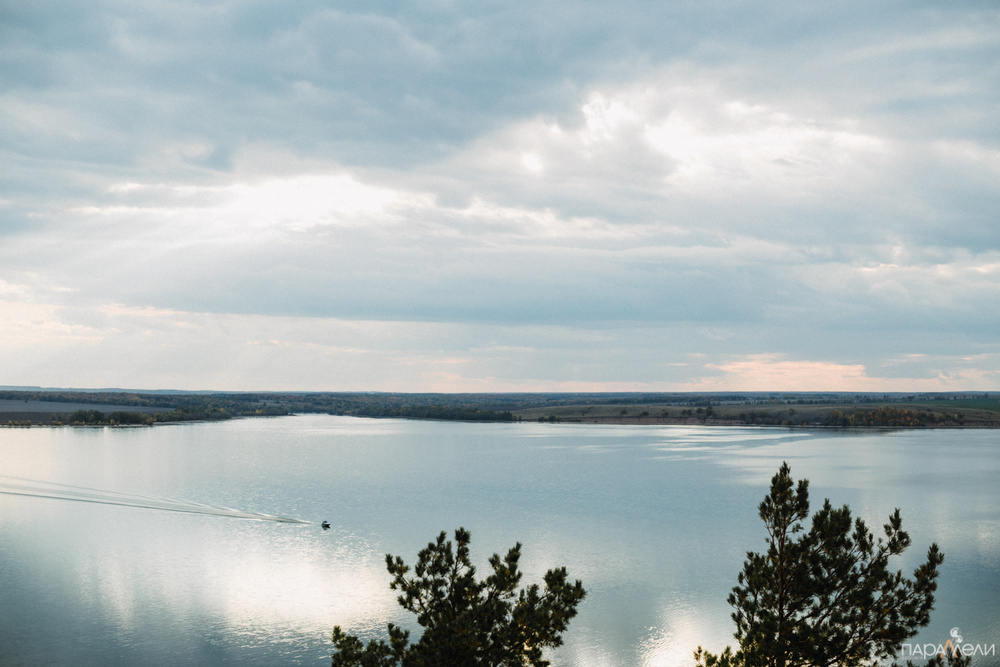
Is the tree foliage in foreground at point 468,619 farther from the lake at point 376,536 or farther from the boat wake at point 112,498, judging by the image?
the boat wake at point 112,498

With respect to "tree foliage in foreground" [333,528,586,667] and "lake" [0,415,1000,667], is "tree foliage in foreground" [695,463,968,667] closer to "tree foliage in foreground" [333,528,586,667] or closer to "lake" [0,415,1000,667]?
"tree foliage in foreground" [333,528,586,667]

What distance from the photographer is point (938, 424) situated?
145 metres

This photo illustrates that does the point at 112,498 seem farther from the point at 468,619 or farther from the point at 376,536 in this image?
the point at 468,619

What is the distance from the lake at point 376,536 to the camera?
24.4 metres

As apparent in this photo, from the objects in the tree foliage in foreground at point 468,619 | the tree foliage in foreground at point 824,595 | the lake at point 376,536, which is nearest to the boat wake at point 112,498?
the lake at point 376,536

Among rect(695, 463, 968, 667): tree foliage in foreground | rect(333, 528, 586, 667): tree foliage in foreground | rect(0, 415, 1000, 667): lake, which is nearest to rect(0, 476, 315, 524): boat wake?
rect(0, 415, 1000, 667): lake

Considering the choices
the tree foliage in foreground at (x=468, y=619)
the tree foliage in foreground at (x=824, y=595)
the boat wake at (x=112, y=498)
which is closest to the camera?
the tree foliage in foreground at (x=468, y=619)

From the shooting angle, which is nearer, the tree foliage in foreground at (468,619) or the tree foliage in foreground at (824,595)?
the tree foliage in foreground at (468,619)

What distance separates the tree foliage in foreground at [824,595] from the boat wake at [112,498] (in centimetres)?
3593

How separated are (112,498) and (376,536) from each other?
25.5 meters

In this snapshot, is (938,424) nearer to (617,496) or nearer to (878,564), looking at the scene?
(617,496)

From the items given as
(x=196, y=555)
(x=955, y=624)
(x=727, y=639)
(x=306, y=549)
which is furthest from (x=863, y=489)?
(x=196, y=555)

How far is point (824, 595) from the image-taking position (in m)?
12.9

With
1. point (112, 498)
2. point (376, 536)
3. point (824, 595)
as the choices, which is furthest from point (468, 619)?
point (112, 498)
